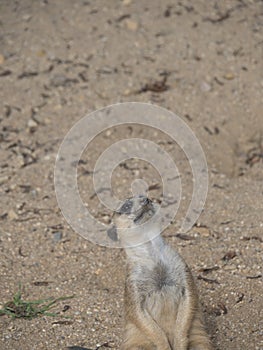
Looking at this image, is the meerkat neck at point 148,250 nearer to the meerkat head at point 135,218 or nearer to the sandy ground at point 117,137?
the meerkat head at point 135,218

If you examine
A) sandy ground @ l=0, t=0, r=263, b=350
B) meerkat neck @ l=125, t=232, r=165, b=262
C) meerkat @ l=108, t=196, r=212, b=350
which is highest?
meerkat neck @ l=125, t=232, r=165, b=262

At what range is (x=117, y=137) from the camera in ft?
19.9

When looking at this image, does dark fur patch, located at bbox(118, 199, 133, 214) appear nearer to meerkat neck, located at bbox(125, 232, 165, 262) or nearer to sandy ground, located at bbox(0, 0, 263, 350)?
meerkat neck, located at bbox(125, 232, 165, 262)

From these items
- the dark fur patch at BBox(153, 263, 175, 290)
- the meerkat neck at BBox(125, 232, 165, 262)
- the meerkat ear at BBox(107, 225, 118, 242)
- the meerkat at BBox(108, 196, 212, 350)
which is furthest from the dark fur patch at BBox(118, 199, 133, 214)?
the meerkat ear at BBox(107, 225, 118, 242)

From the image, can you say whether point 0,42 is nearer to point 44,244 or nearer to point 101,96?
point 101,96

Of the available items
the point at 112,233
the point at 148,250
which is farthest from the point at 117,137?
the point at 148,250

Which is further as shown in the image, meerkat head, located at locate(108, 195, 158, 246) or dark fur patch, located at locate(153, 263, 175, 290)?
dark fur patch, located at locate(153, 263, 175, 290)

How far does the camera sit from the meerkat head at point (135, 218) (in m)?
3.59

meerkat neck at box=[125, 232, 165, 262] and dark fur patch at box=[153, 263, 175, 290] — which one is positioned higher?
meerkat neck at box=[125, 232, 165, 262]

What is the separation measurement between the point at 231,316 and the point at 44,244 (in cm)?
150

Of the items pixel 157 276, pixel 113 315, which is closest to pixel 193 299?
pixel 157 276

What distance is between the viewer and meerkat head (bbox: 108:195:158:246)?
11.8 ft

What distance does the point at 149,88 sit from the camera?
6.49 meters

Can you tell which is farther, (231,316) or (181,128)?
(181,128)
